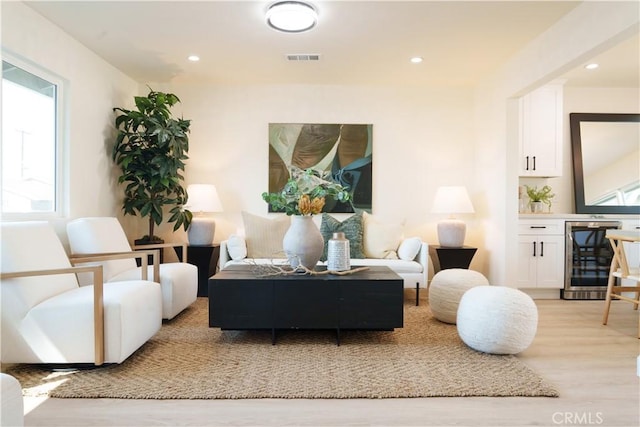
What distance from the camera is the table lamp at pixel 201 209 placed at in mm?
4289

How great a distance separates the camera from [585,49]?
2822mm

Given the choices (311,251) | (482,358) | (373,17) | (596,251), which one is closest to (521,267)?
(596,251)

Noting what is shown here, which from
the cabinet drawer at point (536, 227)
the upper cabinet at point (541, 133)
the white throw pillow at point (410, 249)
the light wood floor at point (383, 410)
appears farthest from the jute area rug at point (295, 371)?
the upper cabinet at point (541, 133)

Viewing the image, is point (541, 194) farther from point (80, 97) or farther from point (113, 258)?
point (80, 97)

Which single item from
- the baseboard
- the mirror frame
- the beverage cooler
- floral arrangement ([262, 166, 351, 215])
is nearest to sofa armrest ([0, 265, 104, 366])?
floral arrangement ([262, 166, 351, 215])

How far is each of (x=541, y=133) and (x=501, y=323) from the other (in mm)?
2874

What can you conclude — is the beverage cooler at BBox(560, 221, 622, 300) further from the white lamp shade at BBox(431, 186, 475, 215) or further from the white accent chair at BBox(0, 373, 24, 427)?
the white accent chair at BBox(0, 373, 24, 427)

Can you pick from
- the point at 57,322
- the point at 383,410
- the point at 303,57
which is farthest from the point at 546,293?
the point at 57,322

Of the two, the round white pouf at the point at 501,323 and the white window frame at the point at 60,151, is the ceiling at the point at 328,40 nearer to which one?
the white window frame at the point at 60,151

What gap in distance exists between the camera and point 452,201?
4332mm

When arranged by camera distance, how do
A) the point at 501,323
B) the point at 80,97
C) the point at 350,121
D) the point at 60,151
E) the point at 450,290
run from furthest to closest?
the point at 350,121 → the point at 80,97 → the point at 60,151 → the point at 450,290 → the point at 501,323

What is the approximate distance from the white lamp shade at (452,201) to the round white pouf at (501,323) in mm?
1818

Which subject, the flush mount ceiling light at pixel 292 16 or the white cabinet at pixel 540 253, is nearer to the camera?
the flush mount ceiling light at pixel 292 16

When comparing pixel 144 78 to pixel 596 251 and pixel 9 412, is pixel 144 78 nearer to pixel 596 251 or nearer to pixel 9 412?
pixel 9 412
